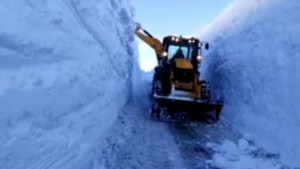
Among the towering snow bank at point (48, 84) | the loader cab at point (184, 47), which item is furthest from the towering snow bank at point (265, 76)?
the towering snow bank at point (48, 84)

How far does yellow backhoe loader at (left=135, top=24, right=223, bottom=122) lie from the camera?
13.6 metres

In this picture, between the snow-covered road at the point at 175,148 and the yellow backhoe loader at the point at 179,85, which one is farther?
the yellow backhoe loader at the point at 179,85

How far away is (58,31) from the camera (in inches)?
207

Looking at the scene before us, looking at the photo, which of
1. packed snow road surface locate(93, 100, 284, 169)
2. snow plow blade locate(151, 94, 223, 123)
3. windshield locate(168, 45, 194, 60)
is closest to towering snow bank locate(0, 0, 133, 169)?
packed snow road surface locate(93, 100, 284, 169)

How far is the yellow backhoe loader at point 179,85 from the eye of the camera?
13602 millimetres

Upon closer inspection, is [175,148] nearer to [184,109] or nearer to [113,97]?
[113,97]

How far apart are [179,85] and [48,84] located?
10136mm

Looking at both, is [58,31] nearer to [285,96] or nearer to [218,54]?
[285,96]

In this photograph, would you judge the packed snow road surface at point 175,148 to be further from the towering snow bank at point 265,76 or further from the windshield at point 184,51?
the windshield at point 184,51

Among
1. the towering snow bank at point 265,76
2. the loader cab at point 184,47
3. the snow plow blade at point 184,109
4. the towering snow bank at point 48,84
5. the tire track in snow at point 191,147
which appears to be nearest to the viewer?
the towering snow bank at point 48,84

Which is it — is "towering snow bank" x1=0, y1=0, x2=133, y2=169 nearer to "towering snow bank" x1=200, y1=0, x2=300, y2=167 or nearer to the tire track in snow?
the tire track in snow

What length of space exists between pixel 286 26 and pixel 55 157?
35.4 feet

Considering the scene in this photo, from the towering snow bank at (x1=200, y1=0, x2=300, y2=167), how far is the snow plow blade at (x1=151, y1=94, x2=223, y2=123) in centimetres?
78

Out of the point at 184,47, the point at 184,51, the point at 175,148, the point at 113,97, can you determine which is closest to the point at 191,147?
the point at 175,148
